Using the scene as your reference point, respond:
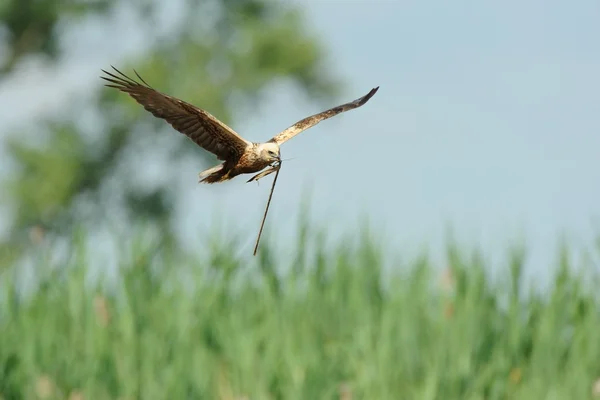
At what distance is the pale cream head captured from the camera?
7.68 ft

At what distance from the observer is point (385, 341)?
19.0 ft

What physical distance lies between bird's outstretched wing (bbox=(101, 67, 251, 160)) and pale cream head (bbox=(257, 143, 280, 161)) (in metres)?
0.10

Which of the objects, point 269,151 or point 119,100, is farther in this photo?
point 119,100

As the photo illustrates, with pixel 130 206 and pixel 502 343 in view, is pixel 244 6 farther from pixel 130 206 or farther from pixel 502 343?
pixel 502 343

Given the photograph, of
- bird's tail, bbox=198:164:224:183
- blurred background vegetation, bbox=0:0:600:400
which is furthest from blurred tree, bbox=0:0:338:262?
bird's tail, bbox=198:164:224:183

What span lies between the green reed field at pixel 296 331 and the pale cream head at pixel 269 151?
10.4 feet

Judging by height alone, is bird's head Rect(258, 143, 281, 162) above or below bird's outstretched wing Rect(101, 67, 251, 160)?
below

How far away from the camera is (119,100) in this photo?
61.1ft

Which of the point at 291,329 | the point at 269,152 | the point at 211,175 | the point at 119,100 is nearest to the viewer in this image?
the point at 269,152

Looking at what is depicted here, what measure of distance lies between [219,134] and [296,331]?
3.73 meters

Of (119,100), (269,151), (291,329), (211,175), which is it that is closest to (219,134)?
(211,175)

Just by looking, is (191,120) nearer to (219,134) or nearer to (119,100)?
(219,134)

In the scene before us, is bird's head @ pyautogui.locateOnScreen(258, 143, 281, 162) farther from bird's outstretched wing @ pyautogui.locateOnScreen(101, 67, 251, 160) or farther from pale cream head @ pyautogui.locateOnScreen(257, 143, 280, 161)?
bird's outstretched wing @ pyautogui.locateOnScreen(101, 67, 251, 160)

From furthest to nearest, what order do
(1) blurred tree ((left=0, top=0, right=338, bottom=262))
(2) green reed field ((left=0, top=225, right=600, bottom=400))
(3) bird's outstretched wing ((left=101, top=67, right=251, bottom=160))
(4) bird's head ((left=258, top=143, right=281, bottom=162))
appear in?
(1) blurred tree ((left=0, top=0, right=338, bottom=262)) < (2) green reed field ((left=0, top=225, right=600, bottom=400)) < (3) bird's outstretched wing ((left=101, top=67, right=251, bottom=160)) < (4) bird's head ((left=258, top=143, right=281, bottom=162))
